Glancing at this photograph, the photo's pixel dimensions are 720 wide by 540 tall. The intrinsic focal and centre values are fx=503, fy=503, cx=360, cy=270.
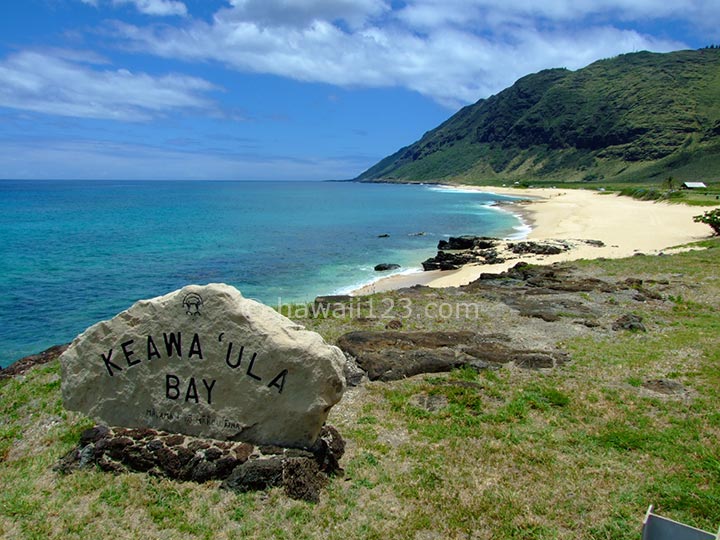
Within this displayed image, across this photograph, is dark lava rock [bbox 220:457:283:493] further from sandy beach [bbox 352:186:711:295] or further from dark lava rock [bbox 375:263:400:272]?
dark lava rock [bbox 375:263:400:272]

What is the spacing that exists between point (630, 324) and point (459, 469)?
32.7ft

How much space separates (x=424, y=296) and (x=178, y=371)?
13.6 meters

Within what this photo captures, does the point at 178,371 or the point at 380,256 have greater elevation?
the point at 178,371

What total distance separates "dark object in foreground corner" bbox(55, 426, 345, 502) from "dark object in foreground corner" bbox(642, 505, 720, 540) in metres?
4.12

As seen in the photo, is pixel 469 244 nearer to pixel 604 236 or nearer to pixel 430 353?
A: pixel 604 236

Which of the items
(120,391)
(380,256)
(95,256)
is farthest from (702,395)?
(95,256)

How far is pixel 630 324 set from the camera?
14.9 m

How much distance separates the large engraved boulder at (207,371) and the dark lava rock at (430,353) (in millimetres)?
4054

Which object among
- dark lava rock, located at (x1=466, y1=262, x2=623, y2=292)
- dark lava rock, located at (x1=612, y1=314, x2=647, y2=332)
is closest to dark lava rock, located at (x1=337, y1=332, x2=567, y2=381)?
dark lava rock, located at (x1=612, y1=314, x2=647, y2=332)

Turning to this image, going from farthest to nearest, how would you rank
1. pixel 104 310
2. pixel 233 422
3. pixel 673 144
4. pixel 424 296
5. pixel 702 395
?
pixel 673 144
pixel 104 310
pixel 424 296
pixel 702 395
pixel 233 422

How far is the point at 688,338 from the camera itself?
13641mm

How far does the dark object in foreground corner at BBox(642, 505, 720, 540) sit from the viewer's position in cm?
415

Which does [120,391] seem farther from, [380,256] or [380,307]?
[380,256]

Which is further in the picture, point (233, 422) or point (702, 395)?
point (702, 395)
